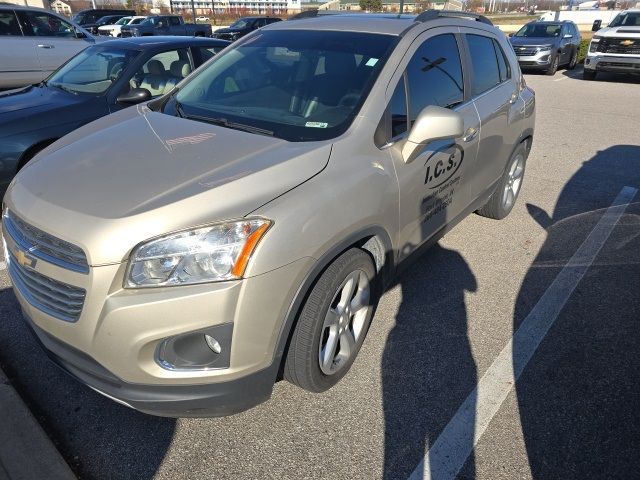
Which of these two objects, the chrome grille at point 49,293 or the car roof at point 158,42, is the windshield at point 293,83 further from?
the car roof at point 158,42

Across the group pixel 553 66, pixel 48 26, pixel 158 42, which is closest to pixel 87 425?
pixel 158 42

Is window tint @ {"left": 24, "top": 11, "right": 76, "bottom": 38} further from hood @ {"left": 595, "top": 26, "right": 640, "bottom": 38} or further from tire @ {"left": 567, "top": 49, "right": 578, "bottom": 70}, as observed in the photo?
tire @ {"left": 567, "top": 49, "right": 578, "bottom": 70}

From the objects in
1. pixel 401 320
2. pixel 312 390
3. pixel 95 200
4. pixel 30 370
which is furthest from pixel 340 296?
pixel 30 370

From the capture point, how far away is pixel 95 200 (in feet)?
6.63

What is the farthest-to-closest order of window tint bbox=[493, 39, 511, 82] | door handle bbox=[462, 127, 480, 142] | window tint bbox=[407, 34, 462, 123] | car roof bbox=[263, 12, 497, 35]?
1. window tint bbox=[493, 39, 511, 82]
2. door handle bbox=[462, 127, 480, 142]
3. car roof bbox=[263, 12, 497, 35]
4. window tint bbox=[407, 34, 462, 123]

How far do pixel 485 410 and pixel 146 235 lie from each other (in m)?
1.86

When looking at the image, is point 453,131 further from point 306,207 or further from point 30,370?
point 30,370

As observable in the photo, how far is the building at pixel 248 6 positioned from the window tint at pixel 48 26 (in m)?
70.7

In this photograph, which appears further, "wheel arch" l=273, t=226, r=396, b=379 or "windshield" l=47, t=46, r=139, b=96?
"windshield" l=47, t=46, r=139, b=96

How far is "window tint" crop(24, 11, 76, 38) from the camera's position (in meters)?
8.97

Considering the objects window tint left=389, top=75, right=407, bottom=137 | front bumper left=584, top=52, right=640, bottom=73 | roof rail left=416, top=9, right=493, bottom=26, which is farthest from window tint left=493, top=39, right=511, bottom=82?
front bumper left=584, top=52, right=640, bottom=73

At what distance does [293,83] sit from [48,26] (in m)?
8.44

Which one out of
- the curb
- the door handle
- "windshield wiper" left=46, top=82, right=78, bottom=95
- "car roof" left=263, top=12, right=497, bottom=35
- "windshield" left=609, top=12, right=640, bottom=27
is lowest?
"windshield" left=609, top=12, right=640, bottom=27

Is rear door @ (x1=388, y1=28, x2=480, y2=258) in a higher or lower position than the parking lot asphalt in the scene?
higher
